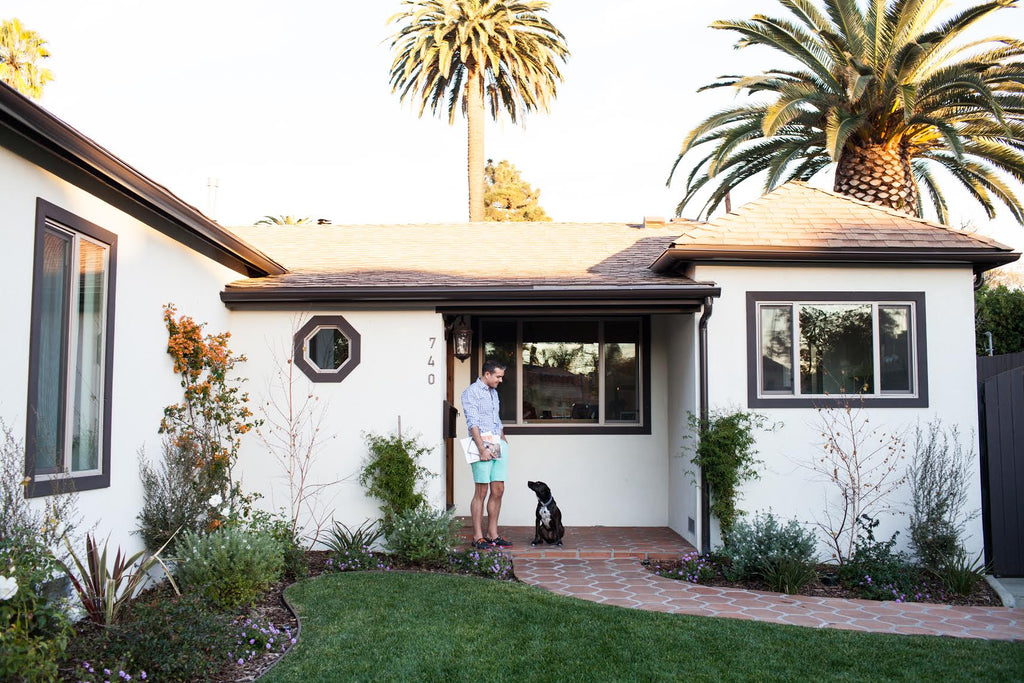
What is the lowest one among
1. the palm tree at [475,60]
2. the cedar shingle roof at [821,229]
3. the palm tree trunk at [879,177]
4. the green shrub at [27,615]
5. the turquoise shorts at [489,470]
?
the green shrub at [27,615]

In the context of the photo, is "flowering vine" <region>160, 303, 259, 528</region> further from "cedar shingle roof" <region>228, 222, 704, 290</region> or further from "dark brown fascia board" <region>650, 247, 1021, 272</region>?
"dark brown fascia board" <region>650, 247, 1021, 272</region>

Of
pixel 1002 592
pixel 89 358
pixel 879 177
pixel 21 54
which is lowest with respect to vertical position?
pixel 1002 592

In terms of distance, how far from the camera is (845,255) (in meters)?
7.78

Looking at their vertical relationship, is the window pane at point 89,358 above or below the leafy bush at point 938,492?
above

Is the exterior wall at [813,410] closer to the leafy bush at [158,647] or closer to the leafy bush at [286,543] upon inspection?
the leafy bush at [286,543]

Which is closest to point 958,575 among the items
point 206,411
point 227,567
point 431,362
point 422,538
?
point 422,538

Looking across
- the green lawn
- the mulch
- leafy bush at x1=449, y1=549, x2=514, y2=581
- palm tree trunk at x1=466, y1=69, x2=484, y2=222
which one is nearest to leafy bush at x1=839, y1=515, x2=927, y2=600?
the mulch

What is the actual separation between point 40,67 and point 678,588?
60.0ft

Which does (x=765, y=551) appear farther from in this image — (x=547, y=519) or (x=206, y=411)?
(x=206, y=411)

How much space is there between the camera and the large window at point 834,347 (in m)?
7.88

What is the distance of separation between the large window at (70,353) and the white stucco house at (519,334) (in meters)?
0.02

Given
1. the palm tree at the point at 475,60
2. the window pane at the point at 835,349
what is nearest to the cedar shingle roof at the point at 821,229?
the window pane at the point at 835,349

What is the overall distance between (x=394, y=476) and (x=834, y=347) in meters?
4.51

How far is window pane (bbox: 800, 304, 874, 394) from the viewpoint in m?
7.91
